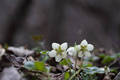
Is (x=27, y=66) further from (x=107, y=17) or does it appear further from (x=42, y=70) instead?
(x=107, y=17)

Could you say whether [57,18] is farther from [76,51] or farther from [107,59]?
[76,51]

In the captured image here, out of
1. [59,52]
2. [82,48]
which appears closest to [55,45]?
[59,52]

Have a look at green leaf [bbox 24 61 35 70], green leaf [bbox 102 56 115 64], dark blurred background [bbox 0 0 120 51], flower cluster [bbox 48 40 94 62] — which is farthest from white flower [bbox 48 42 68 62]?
dark blurred background [bbox 0 0 120 51]

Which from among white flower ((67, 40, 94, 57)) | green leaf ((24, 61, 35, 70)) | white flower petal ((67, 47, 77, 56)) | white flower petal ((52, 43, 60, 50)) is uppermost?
white flower petal ((52, 43, 60, 50))

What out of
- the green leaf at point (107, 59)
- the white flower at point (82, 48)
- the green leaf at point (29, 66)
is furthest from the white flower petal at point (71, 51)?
the green leaf at point (107, 59)

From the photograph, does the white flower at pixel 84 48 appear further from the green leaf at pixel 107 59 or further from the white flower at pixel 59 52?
the green leaf at pixel 107 59

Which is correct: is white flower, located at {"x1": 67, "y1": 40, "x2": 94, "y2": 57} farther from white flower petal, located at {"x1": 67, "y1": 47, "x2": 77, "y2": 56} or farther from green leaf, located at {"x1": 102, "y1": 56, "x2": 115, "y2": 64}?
green leaf, located at {"x1": 102, "y1": 56, "x2": 115, "y2": 64}

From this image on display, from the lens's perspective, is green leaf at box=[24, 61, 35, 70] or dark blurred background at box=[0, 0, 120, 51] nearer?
green leaf at box=[24, 61, 35, 70]

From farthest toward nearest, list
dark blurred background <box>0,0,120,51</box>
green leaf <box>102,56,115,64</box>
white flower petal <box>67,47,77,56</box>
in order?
dark blurred background <box>0,0,120,51</box>
green leaf <box>102,56,115,64</box>
white flower petal <box>67,47,77,56</box>

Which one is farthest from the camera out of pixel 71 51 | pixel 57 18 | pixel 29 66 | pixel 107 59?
pixel 57 18
